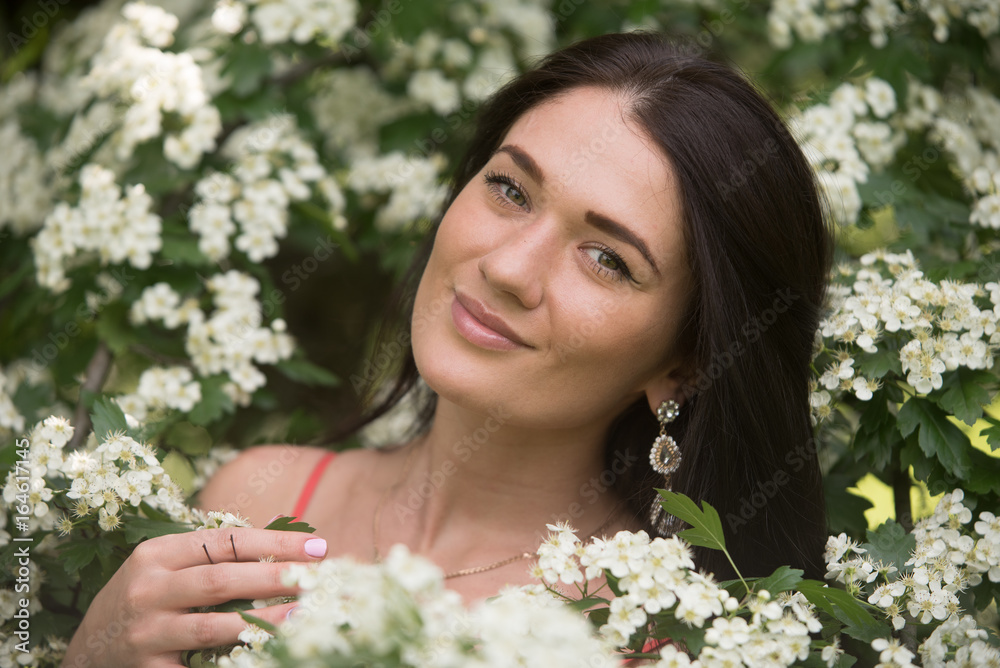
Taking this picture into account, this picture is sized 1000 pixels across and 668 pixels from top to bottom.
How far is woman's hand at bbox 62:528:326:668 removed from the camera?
179 cm

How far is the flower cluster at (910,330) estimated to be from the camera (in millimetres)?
2174

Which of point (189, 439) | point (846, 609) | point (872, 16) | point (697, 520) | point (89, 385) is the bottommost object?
point (189, 439)

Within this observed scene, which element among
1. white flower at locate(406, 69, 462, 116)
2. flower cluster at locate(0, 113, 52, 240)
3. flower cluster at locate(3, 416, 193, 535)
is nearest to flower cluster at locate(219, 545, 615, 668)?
flower cluster at locate(3, 416, 193, 535)

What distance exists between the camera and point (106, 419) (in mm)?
2096

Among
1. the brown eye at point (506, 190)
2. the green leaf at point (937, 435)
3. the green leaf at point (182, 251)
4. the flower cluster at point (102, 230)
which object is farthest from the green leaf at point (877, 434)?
the flower cluster at point (102, 230)

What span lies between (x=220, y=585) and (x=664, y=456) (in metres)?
1.25

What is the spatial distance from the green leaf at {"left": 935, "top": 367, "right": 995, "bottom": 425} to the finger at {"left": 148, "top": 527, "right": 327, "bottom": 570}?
1.69m

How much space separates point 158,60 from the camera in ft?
9.66

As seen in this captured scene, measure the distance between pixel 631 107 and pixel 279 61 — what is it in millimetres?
1902

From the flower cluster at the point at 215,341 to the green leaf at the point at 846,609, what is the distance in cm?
191

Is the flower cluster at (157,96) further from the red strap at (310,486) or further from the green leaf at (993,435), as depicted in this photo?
the green leaf at (993,435)

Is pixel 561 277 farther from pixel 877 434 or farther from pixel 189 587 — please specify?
pixel 189 587

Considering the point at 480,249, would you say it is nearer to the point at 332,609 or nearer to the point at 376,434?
the point at 332,609

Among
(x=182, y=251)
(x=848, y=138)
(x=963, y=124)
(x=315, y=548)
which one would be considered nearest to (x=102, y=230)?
(x=182, y=251)
